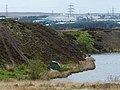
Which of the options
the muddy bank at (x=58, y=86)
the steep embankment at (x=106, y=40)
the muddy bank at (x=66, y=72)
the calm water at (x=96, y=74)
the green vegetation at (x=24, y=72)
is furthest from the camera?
the steep embankment at (x=106, y=40)

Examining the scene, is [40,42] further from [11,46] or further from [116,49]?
[116,49]

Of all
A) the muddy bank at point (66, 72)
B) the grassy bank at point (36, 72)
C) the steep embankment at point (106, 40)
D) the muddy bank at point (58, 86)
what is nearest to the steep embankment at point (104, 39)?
the steep embankment at point (106, 40)

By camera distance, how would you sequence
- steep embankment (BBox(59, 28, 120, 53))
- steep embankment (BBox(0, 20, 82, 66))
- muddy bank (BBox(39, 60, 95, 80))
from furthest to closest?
steep embankment (BBox(59, 28, 120, 53)) < steep embankment (BBox(0, 20, 82, 66)) < muddy bank (BBox(39, 60, 95, 80))

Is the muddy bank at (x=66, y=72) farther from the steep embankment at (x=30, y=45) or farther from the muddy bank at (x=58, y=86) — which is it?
the muddy bank at (x=58, y=86)

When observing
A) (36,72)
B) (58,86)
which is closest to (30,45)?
(36,72)

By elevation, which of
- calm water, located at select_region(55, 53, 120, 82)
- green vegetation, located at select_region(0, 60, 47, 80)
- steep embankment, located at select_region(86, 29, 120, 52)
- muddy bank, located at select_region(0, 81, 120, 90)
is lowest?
steep embankment, located at select_region(86, 29, 120, 52)

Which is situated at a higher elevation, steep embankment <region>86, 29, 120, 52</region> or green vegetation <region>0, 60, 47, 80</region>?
green vegetation <region>0, 60, 47, 80</region>

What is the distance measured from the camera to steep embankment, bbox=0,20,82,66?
7028 centimetres

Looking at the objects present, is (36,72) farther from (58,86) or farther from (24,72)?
(58,86)

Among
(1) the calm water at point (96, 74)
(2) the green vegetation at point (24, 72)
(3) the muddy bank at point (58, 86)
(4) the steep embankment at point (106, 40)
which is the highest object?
(3) the muddy bank at point (58, 86)

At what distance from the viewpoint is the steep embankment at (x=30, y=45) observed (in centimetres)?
7028

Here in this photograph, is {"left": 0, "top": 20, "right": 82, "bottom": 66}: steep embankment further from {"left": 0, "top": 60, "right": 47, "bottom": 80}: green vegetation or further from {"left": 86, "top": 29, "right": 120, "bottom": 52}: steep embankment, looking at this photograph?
{"left": 86, "top": 29, "right": 120, "bottom": 52}: steep embankment

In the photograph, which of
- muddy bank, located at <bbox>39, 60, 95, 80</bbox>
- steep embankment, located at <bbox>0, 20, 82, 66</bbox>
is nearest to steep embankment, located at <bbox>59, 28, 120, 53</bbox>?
steep embankment, located at <bbox>0, 20, 82, 66</bbox>

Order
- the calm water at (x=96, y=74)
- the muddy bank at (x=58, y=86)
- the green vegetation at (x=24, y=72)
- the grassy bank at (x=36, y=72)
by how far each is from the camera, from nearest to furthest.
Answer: the muddy bank at (x=58, y=86)
the green vegetation at (x=24, y=72)
the grassy bank at (x=36, y=72)
the calm water at (x=96, y=74)
